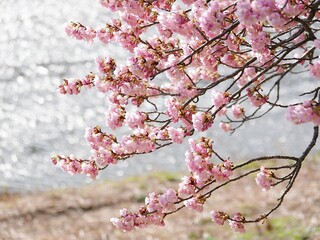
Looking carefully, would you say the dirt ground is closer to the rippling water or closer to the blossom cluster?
the rippling water

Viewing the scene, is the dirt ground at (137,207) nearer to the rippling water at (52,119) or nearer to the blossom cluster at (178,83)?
the rippling water at (52,119)

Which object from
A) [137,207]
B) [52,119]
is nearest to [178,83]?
[137,207]

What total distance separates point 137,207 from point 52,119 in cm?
662

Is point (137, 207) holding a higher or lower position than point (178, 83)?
higher

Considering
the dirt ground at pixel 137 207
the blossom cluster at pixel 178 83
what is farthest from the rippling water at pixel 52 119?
the blossom cluster at pixel 178 83

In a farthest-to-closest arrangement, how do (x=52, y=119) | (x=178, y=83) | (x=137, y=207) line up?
(x=52, y=119), (x=137, y=207), (x=178, y=83)

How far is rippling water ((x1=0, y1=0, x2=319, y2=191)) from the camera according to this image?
14727mm

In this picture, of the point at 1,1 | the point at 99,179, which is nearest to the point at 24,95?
the point at 99,179

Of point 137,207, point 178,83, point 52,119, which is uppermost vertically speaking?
point 52,119

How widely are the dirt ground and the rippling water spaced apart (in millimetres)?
1649

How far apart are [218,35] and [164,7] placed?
68cm

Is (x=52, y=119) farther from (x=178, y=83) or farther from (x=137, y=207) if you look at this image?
(x=178, y=83)

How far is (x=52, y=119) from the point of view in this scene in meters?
17.3

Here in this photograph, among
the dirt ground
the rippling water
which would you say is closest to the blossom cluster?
the dirt ground
